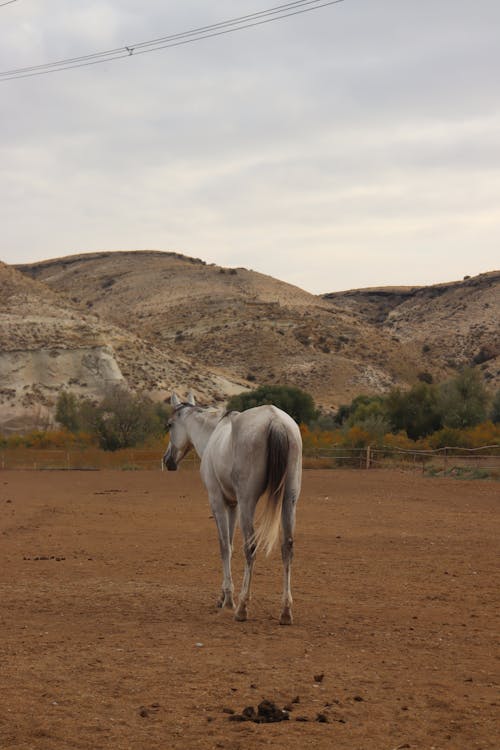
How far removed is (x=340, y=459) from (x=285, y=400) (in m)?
17.8

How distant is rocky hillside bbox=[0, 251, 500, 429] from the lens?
6869 cm

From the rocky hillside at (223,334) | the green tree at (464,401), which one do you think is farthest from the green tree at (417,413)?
the rocky hillside at (223,334)

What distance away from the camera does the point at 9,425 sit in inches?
2464

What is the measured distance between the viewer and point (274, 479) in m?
9.43

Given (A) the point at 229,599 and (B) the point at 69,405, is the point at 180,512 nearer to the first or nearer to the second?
(A) the point at 229,599

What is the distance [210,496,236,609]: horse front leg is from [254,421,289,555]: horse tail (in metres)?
0.85

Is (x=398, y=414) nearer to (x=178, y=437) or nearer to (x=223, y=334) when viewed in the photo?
(x=178, y=437)

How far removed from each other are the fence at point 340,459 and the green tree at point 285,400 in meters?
11.6

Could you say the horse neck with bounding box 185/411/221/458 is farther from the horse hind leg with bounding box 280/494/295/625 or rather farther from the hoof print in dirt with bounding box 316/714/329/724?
the hoof print in dirt with bounding box 316/714/329/724

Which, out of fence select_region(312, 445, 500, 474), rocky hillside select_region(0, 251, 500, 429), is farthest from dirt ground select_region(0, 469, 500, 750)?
rocky hillside select_region(0, 251, 500, 429)

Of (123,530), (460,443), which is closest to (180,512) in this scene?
(123,530)

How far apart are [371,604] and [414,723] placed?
4.40 m

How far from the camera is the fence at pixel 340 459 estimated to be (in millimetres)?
37062

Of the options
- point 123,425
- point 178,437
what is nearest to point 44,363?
point 123,425
